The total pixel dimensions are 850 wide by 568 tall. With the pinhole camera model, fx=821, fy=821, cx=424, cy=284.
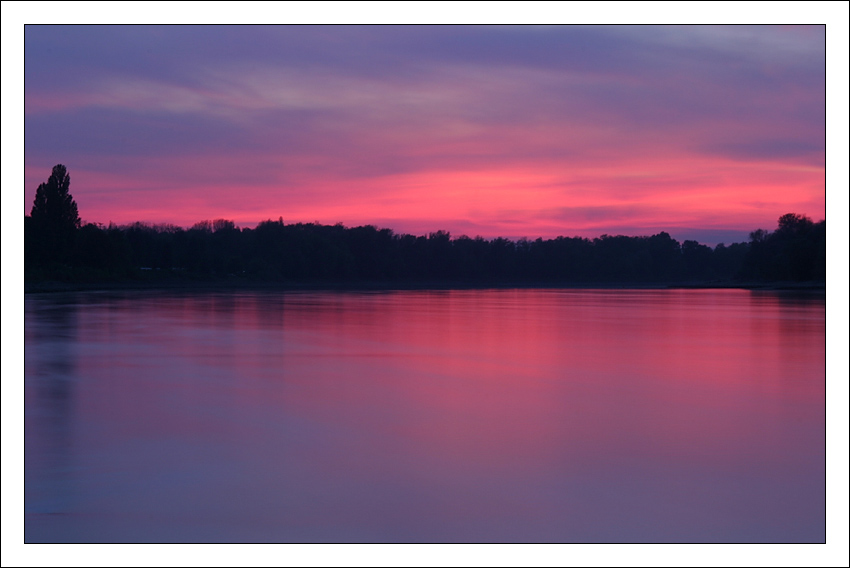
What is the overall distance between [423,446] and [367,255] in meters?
108

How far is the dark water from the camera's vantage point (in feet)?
15.8

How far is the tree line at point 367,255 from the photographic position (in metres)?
57.5

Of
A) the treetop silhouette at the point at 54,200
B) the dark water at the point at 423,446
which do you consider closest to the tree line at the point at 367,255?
the treetop silhouette at the point at 54,200

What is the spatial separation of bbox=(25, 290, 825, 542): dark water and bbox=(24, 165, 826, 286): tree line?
1818 inches

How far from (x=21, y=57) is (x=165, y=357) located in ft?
21.7

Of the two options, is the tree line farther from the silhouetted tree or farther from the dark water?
the dark water

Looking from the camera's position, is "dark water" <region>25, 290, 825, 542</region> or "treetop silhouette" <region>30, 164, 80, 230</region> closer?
"dark water" <region>25, 290, 825, 542</region>

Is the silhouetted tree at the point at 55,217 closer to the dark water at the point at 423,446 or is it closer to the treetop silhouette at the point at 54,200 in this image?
the treetop silhouette at the point at 54,200

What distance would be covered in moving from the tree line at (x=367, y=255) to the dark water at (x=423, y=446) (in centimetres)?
4617

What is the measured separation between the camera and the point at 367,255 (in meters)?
114

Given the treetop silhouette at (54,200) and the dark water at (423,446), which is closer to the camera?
the dark water at (423,446)

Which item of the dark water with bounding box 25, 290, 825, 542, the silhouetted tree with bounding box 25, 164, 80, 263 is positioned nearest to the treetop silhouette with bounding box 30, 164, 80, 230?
the silhouetted tree with bounding box 25, 164, 80, 263

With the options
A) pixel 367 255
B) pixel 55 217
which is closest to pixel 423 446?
pixel 55 217

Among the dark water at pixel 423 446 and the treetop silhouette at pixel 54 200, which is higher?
the treetop silhouette at pixel 54 200
